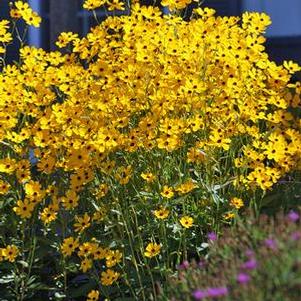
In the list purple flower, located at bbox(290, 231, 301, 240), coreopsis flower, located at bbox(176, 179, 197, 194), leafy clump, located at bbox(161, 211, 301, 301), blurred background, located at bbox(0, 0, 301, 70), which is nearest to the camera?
leafy clump, located at bbox(161, 211, 301, 301)

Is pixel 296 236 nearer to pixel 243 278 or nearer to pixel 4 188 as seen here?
pixel 243 278

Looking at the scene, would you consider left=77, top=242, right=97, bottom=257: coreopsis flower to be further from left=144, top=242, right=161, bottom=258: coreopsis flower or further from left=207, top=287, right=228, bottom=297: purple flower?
left=207, top=287, right=228, bottom=297: purple flower

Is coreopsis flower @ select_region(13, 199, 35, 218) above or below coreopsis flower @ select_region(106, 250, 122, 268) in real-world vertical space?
above

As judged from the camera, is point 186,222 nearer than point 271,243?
No

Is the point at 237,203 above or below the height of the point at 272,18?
below

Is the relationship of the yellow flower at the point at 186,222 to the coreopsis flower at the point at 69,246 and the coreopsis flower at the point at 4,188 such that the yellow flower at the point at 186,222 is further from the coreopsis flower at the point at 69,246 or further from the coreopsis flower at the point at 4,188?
the coreopsis flower at the point at 4,188

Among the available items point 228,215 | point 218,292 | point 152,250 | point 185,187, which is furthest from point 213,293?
point 228,215

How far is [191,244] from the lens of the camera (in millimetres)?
4172

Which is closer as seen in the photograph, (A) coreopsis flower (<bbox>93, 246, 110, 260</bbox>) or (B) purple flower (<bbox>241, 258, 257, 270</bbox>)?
(B) purple flower (<bbox>241, 258, 257, 270</bbox>)

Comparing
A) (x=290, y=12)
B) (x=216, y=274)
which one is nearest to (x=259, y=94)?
(x=216, y=274)

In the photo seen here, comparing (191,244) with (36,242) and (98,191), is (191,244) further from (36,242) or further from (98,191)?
(36,242)

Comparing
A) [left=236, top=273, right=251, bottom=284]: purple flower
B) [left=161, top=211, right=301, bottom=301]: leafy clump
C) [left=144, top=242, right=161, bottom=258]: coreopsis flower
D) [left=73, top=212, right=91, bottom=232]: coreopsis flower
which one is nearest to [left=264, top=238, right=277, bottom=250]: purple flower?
[left=161, top=211, right=301, bottom=301]: leafy clump

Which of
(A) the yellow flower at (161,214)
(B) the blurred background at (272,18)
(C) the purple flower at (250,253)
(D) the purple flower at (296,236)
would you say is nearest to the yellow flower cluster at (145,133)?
(A) the yellow flower at (161,214)

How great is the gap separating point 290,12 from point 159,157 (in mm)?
3984
